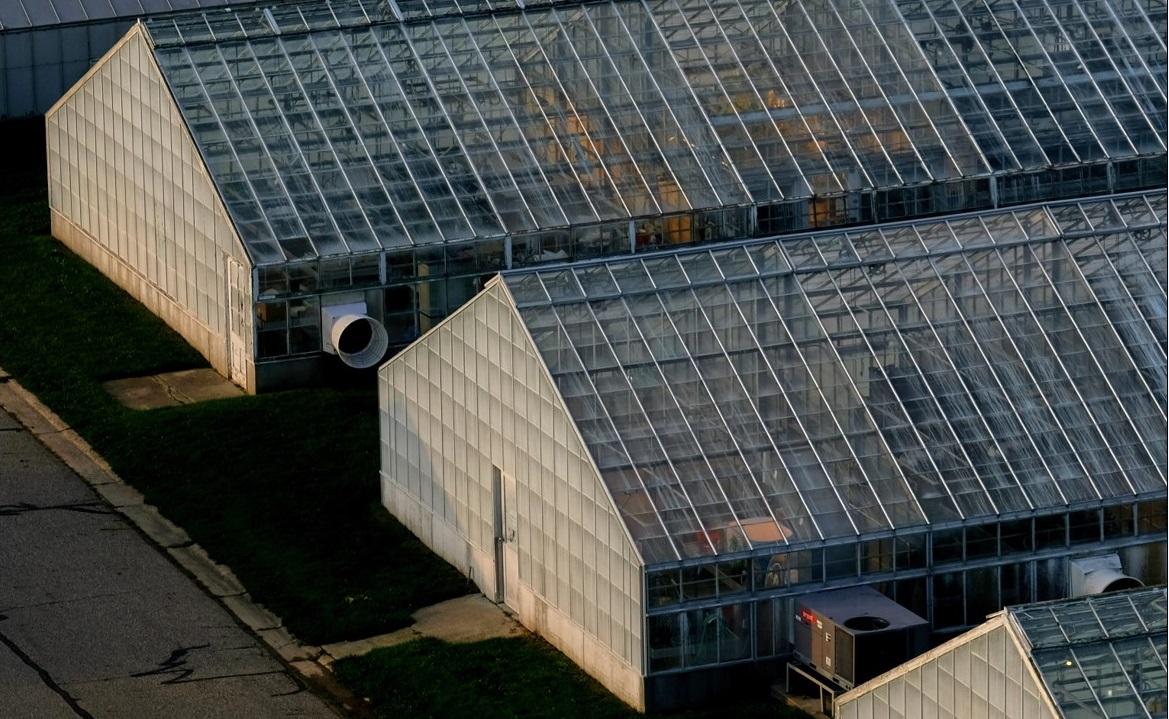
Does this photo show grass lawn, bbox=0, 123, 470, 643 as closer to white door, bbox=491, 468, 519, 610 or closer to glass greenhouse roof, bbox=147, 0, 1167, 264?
white door, bbox=491, 468, 519, 610

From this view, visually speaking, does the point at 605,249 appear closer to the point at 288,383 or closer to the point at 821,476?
the point at 288,383

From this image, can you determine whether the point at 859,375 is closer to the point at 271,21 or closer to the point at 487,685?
the point at 487,685

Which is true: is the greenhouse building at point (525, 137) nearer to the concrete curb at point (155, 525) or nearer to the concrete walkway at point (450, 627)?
the concrete curb at point (155, 525)

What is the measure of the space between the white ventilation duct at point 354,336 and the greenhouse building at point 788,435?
285 inches

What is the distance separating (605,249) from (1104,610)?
2463 cm

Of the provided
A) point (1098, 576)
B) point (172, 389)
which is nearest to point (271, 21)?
point (172, 389)

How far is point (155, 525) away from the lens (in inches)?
2232

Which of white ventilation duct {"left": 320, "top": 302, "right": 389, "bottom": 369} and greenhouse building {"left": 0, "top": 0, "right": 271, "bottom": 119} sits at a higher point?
greenhouse building {"left": 0, "top": 0, "right": 271, "bottom": 119}

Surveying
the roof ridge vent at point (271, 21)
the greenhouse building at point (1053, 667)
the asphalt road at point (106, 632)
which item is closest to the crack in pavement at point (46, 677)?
the asphalt road at point (106, 632)

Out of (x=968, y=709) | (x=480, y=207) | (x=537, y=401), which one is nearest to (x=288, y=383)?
(x=480, y=207)

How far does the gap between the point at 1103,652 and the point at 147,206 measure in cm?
3380

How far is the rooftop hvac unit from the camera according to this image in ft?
153

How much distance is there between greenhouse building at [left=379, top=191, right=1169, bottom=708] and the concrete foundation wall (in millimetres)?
10014

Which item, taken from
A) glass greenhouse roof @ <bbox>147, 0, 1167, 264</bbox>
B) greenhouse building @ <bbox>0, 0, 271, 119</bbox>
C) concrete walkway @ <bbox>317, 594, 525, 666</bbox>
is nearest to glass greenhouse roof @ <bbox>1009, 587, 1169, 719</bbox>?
concrete walkway @ <bbox>317, 594, 525, 666</bbox>
